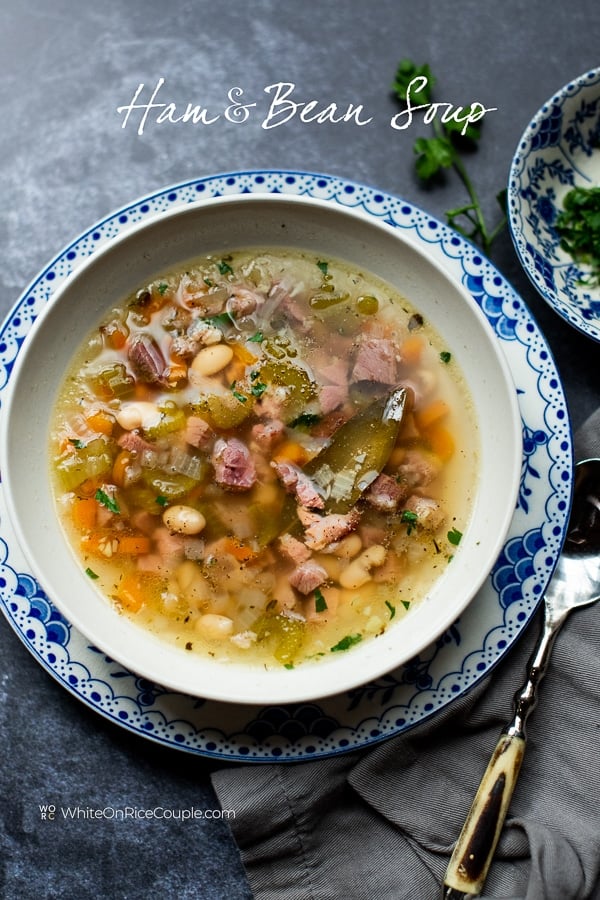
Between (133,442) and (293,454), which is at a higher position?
(133,442)

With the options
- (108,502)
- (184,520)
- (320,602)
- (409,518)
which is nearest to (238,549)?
(184,520)

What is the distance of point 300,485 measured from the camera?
2736 mm

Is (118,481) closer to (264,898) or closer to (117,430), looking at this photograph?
(117,430)

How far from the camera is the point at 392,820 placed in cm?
288

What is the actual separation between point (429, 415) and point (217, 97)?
161cm

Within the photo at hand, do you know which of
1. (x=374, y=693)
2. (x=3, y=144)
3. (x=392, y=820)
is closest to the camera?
(x=374, y=693)

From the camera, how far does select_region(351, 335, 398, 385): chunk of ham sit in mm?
2801

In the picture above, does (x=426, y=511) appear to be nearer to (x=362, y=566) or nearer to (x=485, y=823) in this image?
(x=362, y=566)

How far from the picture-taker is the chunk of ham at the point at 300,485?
273cm

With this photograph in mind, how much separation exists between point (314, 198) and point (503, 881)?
2.38 metres

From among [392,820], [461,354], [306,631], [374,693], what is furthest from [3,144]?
[392,820]

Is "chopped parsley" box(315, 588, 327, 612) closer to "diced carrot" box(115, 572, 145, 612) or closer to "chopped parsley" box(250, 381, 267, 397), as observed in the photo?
"diced carrot" box(115, 572, 145, 612)

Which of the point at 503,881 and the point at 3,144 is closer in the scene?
the point at 503,881

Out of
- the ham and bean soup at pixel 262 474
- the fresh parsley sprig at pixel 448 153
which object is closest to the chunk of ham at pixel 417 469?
the ham and bean soup at pixel 262 474
